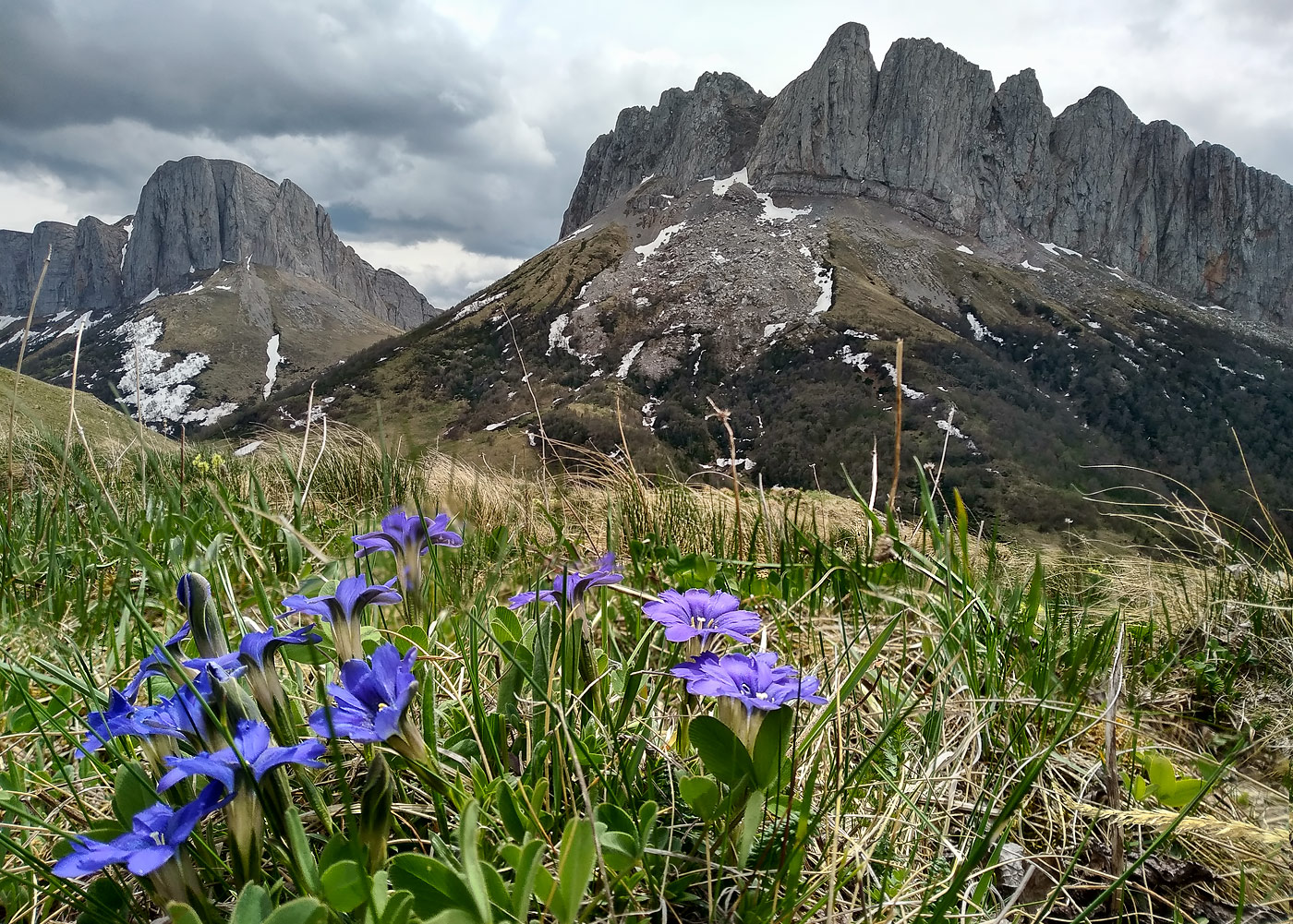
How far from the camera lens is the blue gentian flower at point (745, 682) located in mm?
961

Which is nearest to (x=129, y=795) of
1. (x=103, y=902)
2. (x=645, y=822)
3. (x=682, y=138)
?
(x=103, y=902)

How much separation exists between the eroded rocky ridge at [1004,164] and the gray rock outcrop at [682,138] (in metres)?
0.42

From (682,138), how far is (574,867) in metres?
163

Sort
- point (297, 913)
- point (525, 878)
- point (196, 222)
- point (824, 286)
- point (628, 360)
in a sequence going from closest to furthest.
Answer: point (297, 913)
point (525, 878)
point (628, 360)
point (824, 286)
point (196, 222)

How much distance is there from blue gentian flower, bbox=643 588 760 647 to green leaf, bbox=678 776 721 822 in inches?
8.3

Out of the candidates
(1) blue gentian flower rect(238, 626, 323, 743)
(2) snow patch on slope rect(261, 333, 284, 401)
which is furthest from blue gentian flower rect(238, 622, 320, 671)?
(2) snow patch on slope rect(261, 333, 284, 401)

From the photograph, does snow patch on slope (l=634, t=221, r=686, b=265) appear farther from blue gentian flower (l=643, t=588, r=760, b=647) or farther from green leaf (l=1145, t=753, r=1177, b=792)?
blue gentian flower (l=643, t=588, r=760, b=647)

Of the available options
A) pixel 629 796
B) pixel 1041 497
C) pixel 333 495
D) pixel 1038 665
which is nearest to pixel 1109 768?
pixel 1038 665

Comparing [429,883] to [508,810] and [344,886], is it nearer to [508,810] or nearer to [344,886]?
[344,886]

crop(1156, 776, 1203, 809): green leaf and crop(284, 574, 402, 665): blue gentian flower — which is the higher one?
crop(284, 574, 402, 665): blue gentian flower

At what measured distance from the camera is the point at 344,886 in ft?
2.83

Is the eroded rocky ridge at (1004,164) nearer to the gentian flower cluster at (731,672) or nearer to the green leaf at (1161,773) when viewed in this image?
the green leaf at (1161,773)

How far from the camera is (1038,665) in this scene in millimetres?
1856

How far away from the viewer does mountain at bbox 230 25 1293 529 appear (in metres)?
92.0
